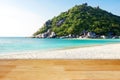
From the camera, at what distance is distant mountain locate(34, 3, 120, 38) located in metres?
4.21

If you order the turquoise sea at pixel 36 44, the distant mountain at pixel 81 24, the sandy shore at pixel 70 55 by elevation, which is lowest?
the sandy shore at pixel 70 55

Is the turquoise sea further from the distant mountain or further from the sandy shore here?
the sandy shore

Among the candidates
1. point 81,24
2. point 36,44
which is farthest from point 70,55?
point 36,44

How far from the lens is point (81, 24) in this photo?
4391mm

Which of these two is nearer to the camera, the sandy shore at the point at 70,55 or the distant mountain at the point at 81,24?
the sandy shore at the point at 70,55

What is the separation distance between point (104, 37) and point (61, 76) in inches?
135

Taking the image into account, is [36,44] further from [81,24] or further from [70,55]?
[70,55]

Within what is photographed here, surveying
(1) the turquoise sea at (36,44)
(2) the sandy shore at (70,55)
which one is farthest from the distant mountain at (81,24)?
(2) the sandy shore at (70,55)

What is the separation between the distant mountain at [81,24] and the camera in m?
4.21

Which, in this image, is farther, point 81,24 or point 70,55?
point 81,24

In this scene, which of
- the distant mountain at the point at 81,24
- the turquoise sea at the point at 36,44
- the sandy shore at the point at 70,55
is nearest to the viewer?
the sandy shore at the point at 70,55

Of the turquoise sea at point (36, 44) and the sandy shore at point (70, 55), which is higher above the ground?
the turquoise sea at point (36, 44)

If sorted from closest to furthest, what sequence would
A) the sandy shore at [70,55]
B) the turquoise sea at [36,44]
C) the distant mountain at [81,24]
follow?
the sandy shore at [70,55] < the distant mountain at [81,24] < the turquoise sea at [36,44]

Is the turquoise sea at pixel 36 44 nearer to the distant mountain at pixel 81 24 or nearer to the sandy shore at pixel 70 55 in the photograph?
the distant mountain at pixel 81 24
